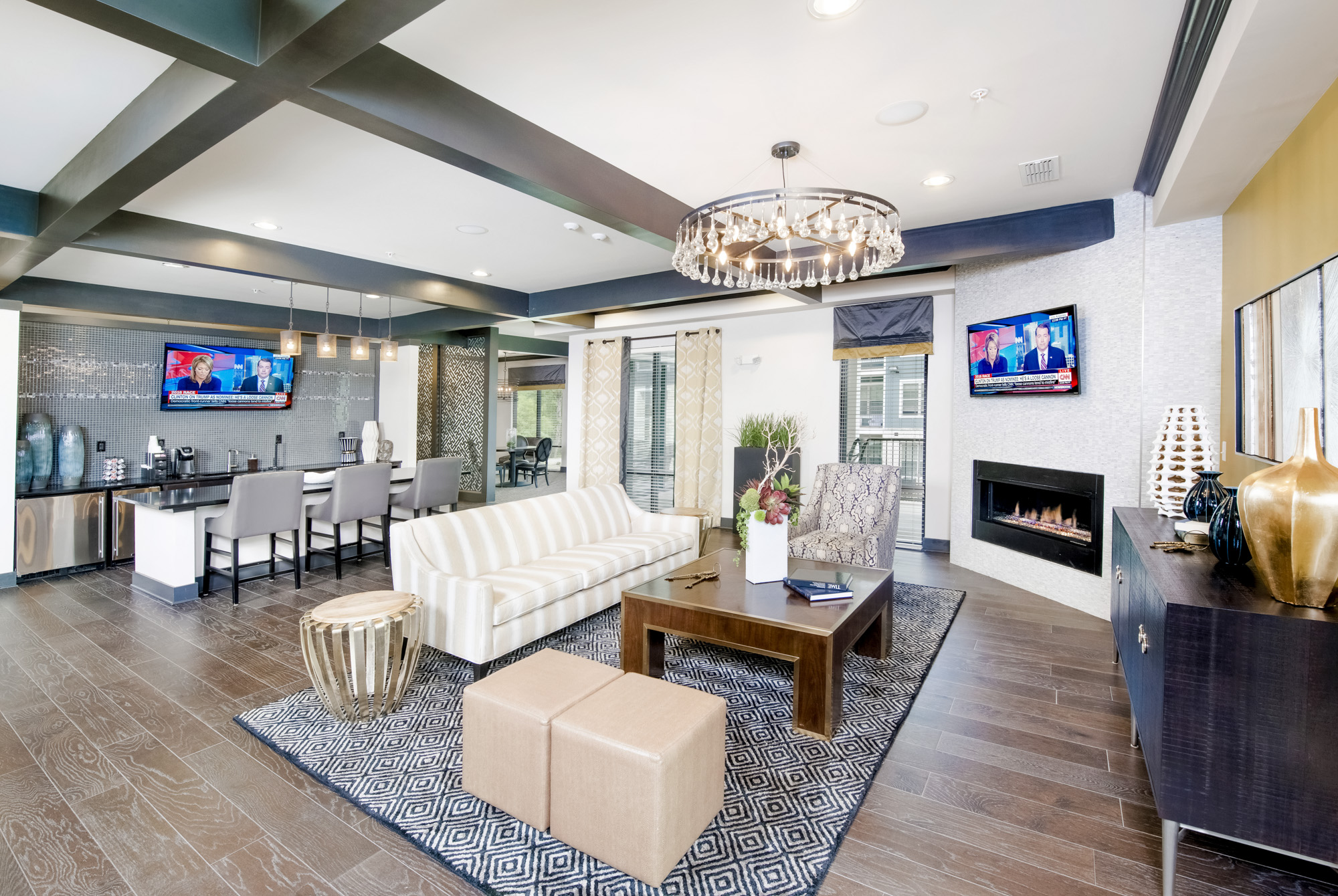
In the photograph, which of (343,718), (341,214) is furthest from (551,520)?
(341,214)

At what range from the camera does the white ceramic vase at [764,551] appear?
3184mm

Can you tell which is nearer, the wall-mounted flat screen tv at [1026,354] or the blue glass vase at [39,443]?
the wall-mounted flat screen tv at [1026,354]

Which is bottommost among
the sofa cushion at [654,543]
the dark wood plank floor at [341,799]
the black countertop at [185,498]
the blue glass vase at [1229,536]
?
the dark wood plank floor at [341,799]

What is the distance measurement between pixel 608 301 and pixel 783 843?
17.4ft

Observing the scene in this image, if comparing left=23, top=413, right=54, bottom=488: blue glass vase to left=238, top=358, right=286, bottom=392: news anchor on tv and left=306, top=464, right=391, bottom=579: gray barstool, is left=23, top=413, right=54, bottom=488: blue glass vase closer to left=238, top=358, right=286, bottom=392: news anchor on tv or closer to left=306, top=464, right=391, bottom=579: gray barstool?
left=238, top=358, right=286, bottom=392: news anchor on tv

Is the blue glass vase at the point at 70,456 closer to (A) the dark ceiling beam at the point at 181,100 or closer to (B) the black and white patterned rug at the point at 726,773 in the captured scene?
(A) the dark ceiling beam at the point at 181,100

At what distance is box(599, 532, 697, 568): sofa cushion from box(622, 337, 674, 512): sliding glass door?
302 cm

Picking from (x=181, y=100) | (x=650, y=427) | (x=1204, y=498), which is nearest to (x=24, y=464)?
(x=181, y=100)

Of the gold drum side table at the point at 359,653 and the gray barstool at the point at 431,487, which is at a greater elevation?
the gray barstool at the point at 431,487

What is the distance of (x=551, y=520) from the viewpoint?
166 inches

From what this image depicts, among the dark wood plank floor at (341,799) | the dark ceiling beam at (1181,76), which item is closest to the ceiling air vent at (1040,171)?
the dark ceiling beam at (1181,76)

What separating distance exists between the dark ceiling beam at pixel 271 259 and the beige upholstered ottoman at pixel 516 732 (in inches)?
163

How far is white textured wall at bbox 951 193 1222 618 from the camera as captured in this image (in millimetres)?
3592

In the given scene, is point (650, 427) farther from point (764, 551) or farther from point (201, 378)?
point (201, 378)
